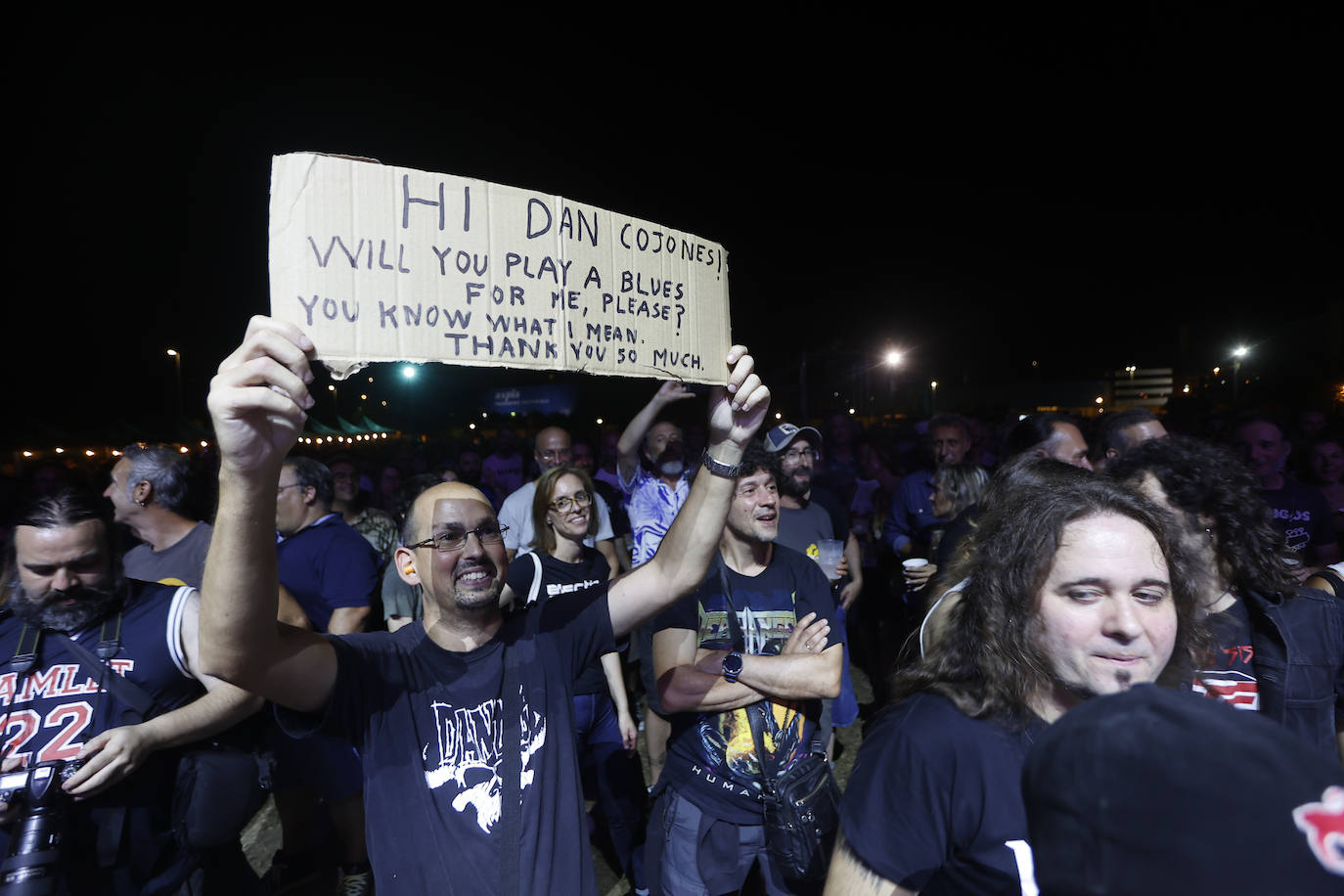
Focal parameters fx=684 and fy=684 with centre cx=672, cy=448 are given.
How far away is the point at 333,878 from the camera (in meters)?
3.72

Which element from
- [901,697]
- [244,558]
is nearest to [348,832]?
[244,558]

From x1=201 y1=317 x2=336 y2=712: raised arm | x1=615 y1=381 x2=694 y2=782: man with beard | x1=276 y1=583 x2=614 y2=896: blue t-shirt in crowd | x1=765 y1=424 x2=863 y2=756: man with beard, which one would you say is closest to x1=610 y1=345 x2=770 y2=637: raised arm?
x1=276 y1=583 x2=614 y2=896: blue t-shirt in crowd

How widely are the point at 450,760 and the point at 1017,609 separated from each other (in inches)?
61.8

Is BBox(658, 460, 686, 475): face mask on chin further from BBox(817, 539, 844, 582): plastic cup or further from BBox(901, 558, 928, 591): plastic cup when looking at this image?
BBox(901, 558, 928, 591): plastic cup

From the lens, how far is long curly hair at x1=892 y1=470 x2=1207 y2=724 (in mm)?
1531

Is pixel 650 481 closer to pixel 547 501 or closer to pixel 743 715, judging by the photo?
pixel 547 501

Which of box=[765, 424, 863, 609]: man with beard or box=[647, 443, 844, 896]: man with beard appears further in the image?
box=[765, 424, 863, 609]: man with beard

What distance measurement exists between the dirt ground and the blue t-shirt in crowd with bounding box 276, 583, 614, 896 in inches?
68.9

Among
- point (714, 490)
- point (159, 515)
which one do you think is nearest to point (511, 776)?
point (714, 490)

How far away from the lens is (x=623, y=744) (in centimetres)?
378

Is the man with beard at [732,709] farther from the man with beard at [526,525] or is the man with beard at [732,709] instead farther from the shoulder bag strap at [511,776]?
the man with beard at [526,525]

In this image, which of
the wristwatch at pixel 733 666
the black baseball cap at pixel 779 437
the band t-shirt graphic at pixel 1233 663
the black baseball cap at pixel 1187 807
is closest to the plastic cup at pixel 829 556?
the black baseball cap at pixel 779 437

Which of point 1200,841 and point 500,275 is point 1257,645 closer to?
point 1200,841

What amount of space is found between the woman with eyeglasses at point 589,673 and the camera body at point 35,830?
1.72m
